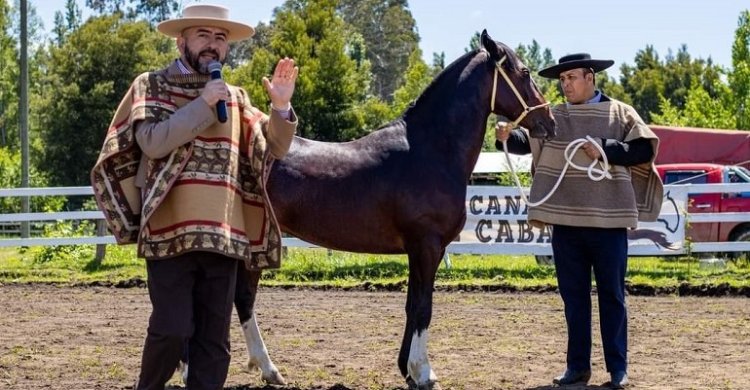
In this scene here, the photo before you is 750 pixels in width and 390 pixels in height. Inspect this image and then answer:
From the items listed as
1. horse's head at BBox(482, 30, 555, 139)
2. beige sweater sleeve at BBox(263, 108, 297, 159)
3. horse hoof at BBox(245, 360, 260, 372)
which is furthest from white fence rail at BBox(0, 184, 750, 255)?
beige sweater sleeve at BBox(263, 108, 297, 159)

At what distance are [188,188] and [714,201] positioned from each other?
12740 mm

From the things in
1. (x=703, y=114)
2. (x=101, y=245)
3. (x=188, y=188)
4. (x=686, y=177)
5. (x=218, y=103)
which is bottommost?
(x=101, y=245)

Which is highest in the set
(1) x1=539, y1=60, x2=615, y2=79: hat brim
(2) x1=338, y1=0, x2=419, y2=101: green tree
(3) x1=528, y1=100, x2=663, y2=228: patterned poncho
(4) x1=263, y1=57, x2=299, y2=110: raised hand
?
(2) x1=338, y1=0, x2=419, y2=101: green tree

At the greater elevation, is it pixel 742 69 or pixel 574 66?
pixel 742 69

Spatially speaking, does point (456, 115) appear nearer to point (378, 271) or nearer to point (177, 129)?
point (177, 129)

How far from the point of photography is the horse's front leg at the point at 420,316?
6.42 metres

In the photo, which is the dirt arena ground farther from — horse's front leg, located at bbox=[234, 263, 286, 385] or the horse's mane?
the horse's mane

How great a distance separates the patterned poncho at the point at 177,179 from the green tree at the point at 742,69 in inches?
1172

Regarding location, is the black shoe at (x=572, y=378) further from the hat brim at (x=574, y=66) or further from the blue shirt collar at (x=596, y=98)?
the hat brim at (x=574, y=66)

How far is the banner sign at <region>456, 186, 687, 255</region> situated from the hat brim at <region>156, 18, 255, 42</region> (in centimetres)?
915

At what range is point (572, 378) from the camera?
6605 millimetres

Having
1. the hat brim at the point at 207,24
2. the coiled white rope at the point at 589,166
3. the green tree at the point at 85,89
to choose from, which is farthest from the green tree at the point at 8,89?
the hat brim at the point at 207,24

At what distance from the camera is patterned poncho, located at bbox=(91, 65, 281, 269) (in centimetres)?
450

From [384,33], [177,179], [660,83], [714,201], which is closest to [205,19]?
[177,179]
